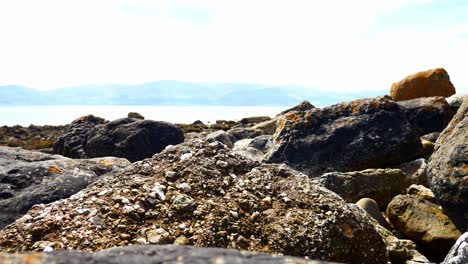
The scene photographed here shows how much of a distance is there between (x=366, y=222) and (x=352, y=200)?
5225 millimetres

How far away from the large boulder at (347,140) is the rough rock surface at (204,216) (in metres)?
7.97

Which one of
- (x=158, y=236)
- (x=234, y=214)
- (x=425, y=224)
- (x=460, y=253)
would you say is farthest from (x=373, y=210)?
(x=158, y=236)

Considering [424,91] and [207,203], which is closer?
[207,203]

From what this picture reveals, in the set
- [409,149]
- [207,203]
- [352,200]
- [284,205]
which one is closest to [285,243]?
[284,205]

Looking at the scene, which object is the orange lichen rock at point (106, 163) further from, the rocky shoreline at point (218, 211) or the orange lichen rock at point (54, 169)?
the orange lichen rock at point (54, 169)

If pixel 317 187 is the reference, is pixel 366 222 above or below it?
below

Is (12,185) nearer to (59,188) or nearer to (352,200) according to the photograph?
(59,188)

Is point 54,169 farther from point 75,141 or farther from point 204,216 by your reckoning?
point 75,141

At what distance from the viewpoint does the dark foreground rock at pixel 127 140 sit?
26.3m


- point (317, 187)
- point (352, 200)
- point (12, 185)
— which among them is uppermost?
point (317, 187)

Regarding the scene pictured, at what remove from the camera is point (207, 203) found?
254 inches

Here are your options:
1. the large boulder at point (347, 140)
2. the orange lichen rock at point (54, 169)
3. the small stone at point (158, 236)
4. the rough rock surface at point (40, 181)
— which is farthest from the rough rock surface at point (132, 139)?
the small stone at point (158, 236)

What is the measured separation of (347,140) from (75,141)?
2107 centimetres

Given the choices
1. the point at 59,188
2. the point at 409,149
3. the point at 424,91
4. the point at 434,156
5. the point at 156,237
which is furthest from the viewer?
the point at 424,91
